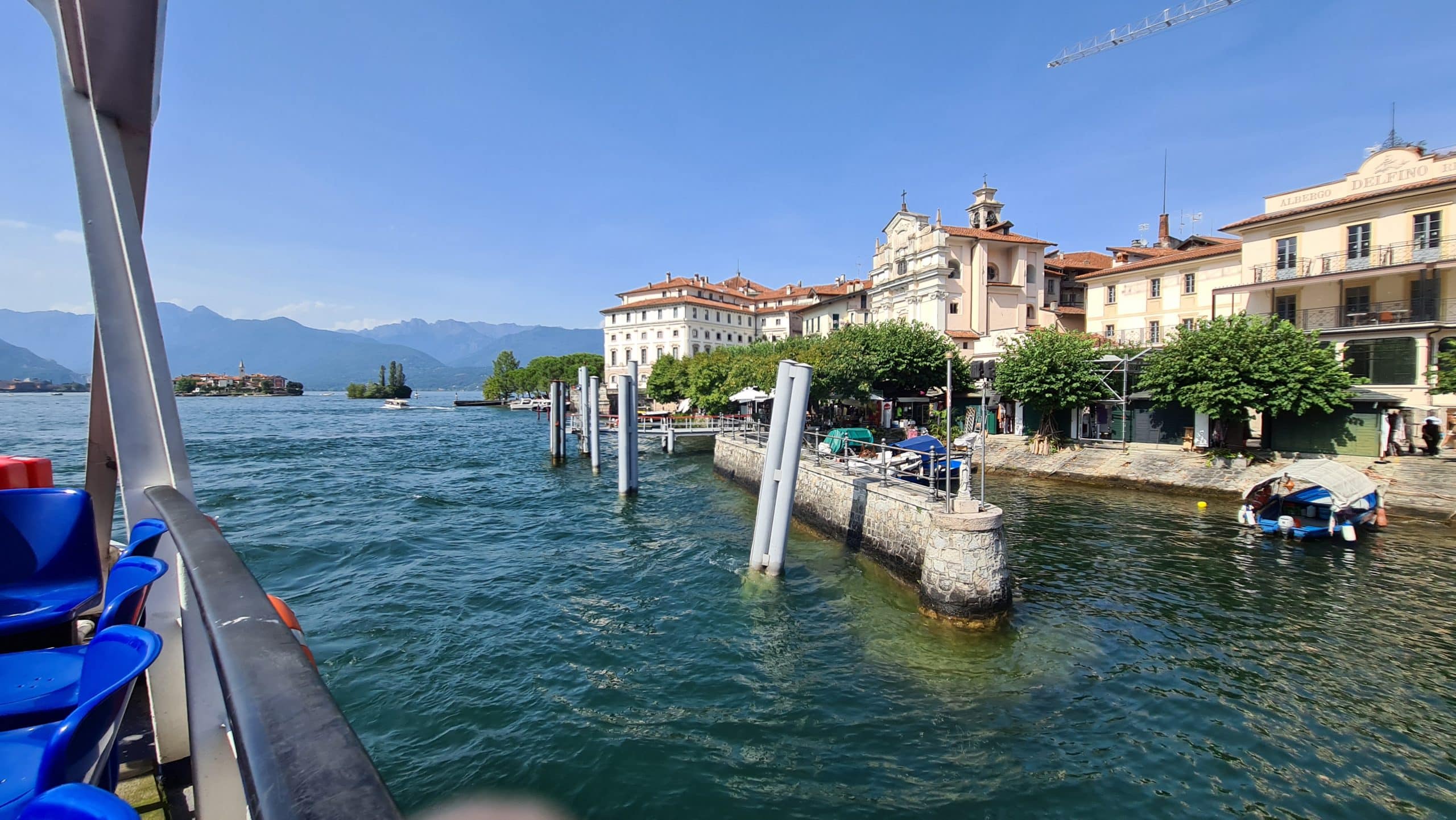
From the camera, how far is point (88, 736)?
2037 mm

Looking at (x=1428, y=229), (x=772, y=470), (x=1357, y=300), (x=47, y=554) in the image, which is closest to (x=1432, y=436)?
(x=1357, y=300)

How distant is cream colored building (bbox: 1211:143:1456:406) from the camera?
85.7 feet

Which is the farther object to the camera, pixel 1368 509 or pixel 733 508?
pixel 733 508

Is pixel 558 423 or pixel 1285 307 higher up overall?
pixel 1285 307

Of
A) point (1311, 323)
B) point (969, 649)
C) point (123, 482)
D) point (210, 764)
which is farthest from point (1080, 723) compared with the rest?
point (1311, 323)

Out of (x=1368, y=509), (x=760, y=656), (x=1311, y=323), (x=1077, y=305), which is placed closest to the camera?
(x=760, y=656)

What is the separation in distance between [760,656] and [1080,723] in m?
4.84

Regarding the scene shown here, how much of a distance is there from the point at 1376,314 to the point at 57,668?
3985cm

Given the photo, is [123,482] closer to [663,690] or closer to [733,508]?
[663,690]

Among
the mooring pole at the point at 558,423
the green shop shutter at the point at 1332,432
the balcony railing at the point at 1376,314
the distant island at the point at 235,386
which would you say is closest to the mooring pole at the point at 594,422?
the mooring pole at the point at 558,423

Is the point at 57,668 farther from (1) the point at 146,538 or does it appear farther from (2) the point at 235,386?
(2) the point at 235,386

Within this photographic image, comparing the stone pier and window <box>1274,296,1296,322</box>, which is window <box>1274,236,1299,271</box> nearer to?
window <box>1274,296,1296,322</box>

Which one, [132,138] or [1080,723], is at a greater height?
[132,138]

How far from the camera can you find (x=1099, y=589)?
14.3 m
